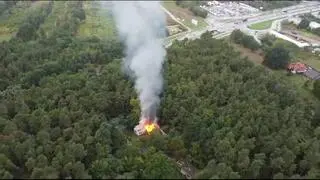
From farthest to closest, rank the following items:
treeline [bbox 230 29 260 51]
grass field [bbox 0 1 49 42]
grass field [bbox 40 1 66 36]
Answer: grass field [bbox 40 1 66 36] < grass field [bbox 0 1 49 42] < treeline [bbox 230 29 260 51]

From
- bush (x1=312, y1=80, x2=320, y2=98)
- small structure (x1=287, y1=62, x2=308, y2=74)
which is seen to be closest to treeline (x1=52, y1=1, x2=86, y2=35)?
small structure (x1=287, y1=62, x2=308, y2=74)

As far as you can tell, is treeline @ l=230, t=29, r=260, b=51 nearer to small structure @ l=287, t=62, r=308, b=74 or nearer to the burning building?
small structure @ l=287, t=62, r=308, b=74

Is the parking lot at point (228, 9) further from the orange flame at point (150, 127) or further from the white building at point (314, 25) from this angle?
the orange flame at point (150, 127)

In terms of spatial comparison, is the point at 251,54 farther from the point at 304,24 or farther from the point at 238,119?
the point at 238,119

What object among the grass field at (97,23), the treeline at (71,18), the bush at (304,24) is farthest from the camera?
the bush at (304,24)

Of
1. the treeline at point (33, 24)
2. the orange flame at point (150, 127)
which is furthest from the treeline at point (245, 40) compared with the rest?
the treeline at point (33, 24)

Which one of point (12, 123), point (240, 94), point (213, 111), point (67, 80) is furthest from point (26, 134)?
point (240, 94)
